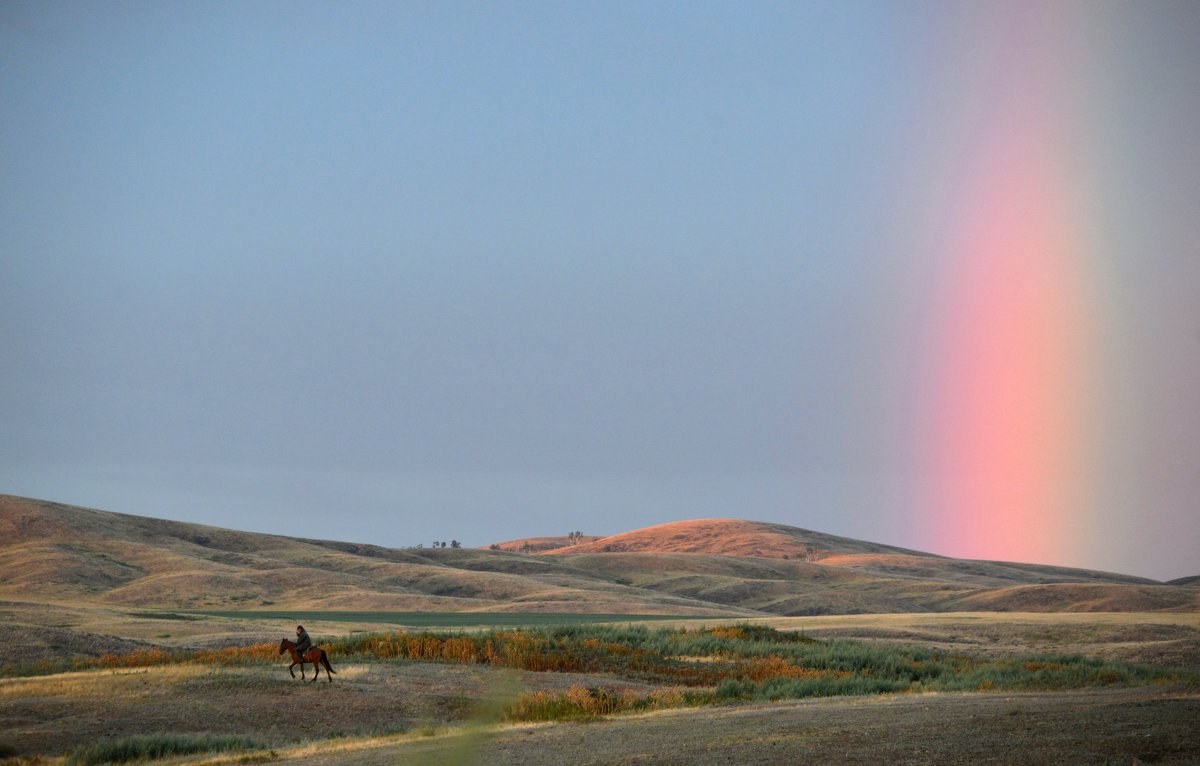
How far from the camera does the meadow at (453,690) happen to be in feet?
70.8

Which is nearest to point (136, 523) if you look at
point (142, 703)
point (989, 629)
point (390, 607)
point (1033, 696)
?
point (390, 607)

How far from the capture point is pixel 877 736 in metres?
17.4

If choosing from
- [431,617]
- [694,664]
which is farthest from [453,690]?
[431,617]

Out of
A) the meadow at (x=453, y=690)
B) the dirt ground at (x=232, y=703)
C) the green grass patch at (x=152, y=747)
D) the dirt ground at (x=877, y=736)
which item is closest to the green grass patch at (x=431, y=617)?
the meadow at (x=453, y=690)

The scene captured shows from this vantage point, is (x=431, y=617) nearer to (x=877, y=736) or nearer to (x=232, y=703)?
(x=232, y=703)

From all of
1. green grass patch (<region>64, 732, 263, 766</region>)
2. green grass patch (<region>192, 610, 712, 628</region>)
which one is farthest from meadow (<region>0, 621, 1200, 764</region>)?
green grass patch (<region>192, 610, 712, 628</region>)

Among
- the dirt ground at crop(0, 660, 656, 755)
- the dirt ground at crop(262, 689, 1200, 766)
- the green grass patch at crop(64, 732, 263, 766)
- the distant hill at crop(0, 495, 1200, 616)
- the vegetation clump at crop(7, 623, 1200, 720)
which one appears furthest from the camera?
the distant hill at crop(0, 495, 1200, 616)

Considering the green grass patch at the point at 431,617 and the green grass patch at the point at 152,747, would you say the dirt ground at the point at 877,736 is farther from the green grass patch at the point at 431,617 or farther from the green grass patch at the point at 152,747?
the green grass patch at the point at 431,617

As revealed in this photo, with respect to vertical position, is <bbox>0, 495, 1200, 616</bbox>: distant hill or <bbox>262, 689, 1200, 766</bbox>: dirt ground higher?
<bbox>0, 495, 1200, 616</bbox>: distant hill

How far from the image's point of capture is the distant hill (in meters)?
103

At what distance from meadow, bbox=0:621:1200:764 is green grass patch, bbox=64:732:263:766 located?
4 centimetres

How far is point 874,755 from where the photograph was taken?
1552 centimetres

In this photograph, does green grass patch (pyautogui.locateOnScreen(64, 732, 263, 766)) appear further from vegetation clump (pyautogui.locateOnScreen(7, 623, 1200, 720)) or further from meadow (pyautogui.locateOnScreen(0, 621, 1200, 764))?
vegetation clump (pyautogui.locateOnScreen(7, 623, 1200, 720))

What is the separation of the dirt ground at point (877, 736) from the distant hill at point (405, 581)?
73.9m
